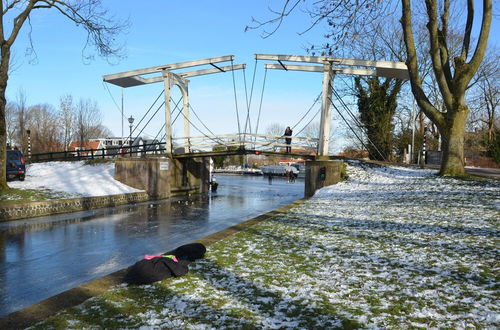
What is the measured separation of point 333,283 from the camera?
4.44 metres

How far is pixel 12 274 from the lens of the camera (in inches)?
244

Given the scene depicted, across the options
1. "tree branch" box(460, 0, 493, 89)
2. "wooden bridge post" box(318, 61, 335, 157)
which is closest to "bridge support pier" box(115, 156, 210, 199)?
"wooden bridge post" box(318, 61, 335, 157)

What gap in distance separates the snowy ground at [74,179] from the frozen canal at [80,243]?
337 centimetres

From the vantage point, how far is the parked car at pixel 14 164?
18.3 m

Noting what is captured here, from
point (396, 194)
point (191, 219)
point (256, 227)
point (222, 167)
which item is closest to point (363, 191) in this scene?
point (396, 194)

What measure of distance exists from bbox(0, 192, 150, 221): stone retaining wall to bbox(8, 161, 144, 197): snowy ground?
2.33ft

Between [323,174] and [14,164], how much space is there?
48.6ft

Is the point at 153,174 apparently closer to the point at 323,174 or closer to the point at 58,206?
the point at 58,206

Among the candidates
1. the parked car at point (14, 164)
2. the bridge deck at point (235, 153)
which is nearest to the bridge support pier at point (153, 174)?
the bridge deck at point (235, 153)

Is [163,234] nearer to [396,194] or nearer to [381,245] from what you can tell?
[381,245]

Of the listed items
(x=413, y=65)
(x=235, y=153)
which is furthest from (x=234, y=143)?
(x=413, y=65)

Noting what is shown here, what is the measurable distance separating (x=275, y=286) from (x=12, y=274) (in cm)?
449

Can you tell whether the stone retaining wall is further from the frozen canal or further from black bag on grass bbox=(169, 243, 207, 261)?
black bag on grass bbox=(169, 243, 207, 261)

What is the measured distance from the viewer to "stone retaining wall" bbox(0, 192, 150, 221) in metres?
12.4
